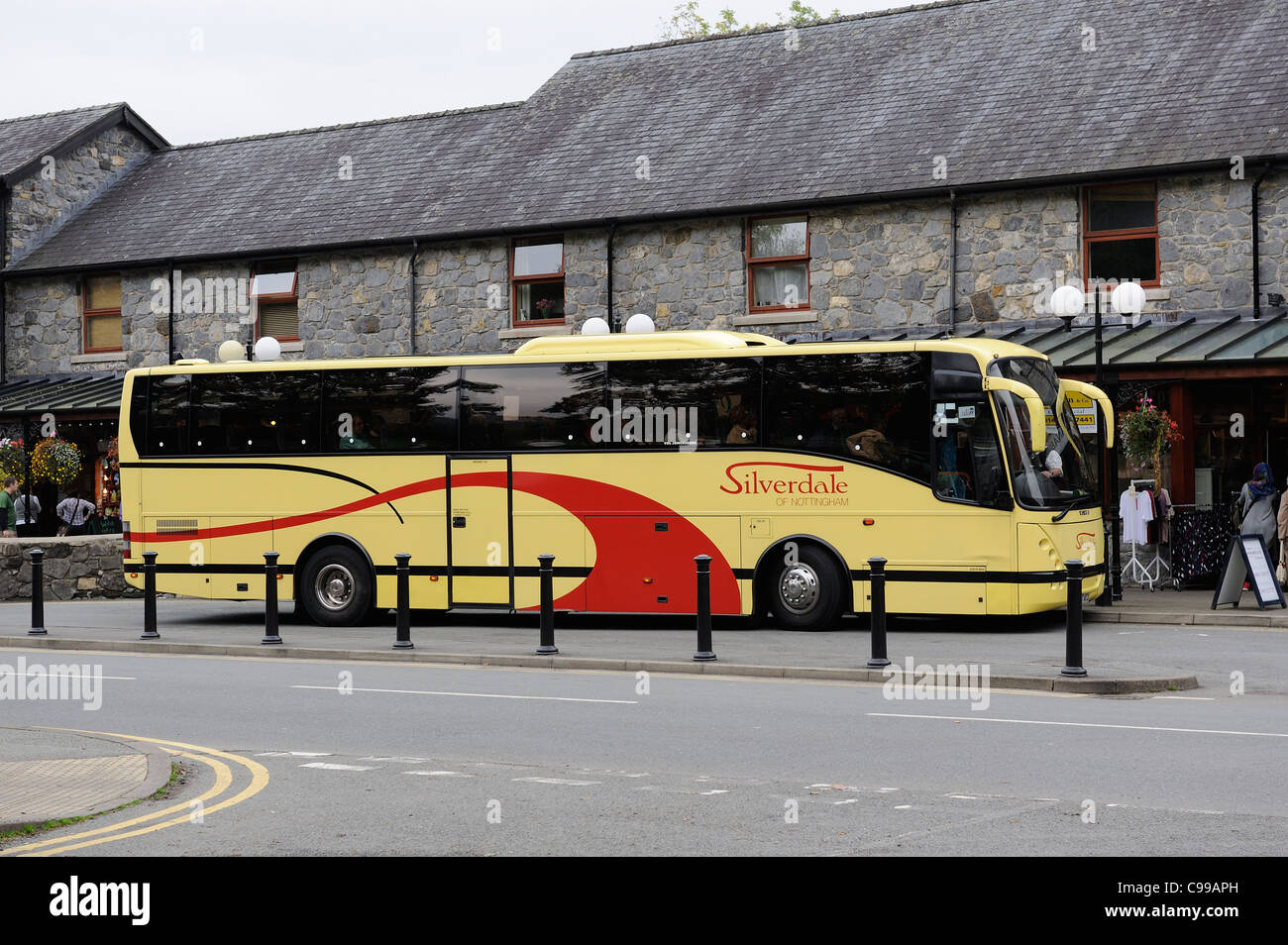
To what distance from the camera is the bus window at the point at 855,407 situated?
56.4 ft

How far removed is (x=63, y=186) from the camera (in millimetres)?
34312

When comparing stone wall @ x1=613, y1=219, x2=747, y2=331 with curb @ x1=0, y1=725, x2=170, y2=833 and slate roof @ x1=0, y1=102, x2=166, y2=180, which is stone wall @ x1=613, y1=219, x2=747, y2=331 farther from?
curb @ x1=0, y1=725, x2=170, y2=833

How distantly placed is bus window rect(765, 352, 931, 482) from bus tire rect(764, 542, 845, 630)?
1278mm

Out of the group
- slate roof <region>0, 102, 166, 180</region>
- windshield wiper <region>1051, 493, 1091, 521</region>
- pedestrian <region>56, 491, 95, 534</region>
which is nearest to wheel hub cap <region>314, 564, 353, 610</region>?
windshield wiper <region>1051, 493, 1091, 521</region>

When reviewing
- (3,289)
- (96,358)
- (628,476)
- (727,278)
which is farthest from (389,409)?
(3,289)

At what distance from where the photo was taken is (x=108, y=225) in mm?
33250

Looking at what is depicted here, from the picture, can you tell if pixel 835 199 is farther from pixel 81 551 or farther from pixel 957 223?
pixel 81 551

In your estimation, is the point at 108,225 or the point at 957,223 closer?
the point at 957,223

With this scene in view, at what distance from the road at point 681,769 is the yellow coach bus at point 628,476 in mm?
4053

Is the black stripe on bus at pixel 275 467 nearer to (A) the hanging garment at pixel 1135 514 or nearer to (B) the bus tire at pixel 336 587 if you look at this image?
(B) the bus tire at pixel 336 587

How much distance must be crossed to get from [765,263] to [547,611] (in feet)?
38.8

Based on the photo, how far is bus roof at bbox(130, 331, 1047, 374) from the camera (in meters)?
17.2
